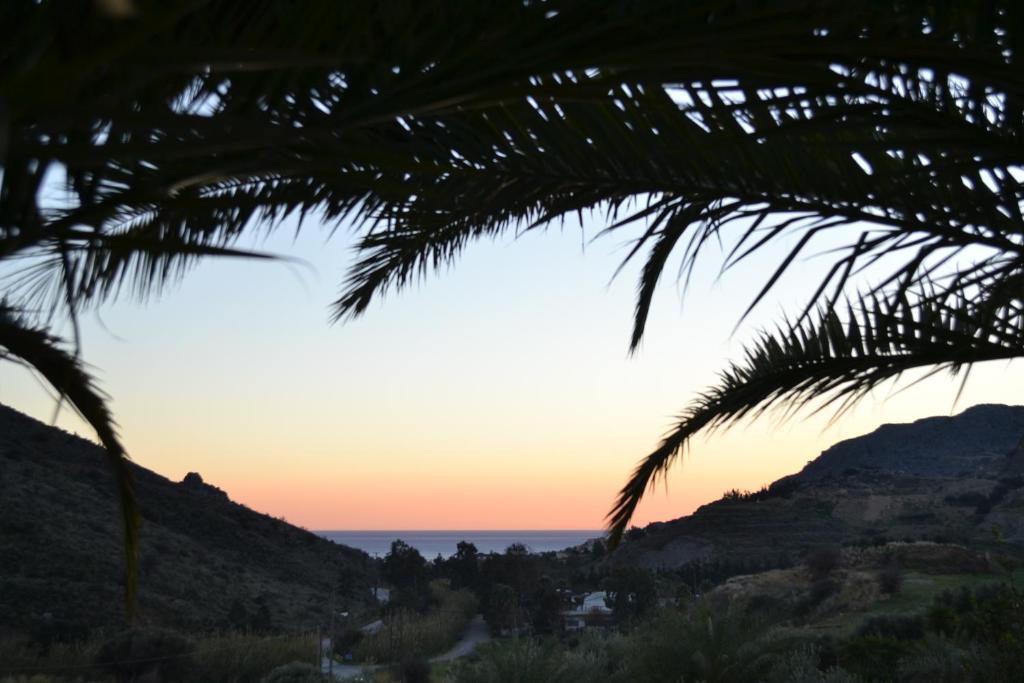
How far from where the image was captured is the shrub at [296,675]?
17.6m

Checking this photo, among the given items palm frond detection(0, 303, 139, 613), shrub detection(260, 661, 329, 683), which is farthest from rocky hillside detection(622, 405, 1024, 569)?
palm frond detection(0, 303, 139, 613)

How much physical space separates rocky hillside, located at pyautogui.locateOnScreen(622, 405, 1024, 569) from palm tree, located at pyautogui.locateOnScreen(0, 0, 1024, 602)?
28004 millimetres

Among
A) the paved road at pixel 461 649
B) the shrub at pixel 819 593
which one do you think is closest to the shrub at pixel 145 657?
the paved road at pixel 461 649

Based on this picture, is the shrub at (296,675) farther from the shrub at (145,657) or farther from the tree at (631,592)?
the tree at (631,592)

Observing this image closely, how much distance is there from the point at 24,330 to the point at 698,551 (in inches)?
1451

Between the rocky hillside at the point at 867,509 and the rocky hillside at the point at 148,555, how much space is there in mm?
12052

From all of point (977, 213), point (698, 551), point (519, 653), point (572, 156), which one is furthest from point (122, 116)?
point (698, 551)

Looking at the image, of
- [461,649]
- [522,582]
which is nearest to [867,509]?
[522,582]

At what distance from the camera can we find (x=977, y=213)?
3965mm

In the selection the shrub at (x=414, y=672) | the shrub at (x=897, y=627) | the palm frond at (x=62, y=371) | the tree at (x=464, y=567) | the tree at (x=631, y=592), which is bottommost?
the shrub at (x=414, y=672)

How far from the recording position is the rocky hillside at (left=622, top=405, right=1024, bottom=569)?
1358 inches

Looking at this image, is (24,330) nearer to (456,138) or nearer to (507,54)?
Answer: (507,54)

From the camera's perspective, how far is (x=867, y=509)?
39.1m

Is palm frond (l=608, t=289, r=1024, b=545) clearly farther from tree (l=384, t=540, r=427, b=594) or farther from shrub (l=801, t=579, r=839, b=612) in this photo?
tree (l=384, t=540, r=427, b=594)
